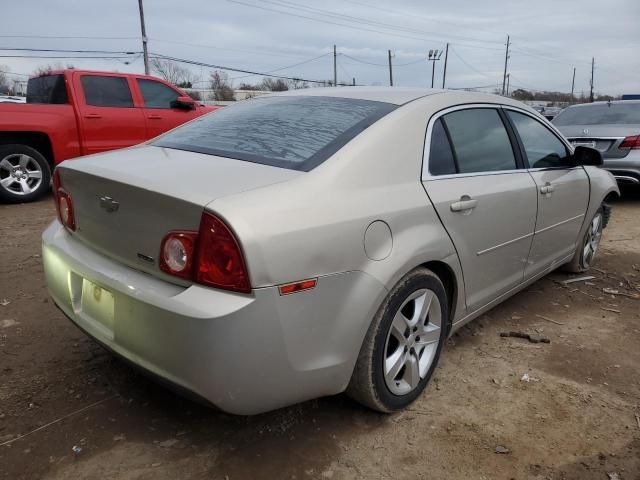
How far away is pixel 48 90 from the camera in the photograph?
24.3 feet

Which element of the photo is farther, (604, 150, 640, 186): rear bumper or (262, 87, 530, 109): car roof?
(604, 150, 640, 186): rear bumper

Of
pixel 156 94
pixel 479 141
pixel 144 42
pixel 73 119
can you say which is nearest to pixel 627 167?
pixel 479 141

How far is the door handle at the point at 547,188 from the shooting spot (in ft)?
11.0

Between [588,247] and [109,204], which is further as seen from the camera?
[588,247]

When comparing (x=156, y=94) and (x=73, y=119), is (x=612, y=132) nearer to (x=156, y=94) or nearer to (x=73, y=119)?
(x=156, y=94)

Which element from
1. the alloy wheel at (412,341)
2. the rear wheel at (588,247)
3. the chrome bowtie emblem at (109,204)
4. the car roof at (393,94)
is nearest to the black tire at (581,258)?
the rear wheel at (588,247)

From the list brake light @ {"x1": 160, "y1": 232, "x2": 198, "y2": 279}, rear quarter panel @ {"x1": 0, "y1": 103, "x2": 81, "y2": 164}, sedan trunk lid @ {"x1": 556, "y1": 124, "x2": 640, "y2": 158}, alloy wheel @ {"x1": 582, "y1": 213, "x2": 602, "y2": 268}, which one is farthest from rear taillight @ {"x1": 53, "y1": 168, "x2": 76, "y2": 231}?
sedan trunk lid @ {"x1": 556, "y1": 124, "x2": 640, "y2": 158}

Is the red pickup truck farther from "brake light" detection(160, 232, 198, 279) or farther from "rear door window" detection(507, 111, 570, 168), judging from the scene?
"brake light" detection(160, 232, 198, 279)

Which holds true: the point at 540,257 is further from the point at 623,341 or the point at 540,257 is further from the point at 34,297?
the point at 34,297

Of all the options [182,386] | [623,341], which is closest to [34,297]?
[182,386]

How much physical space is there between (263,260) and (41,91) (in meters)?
7.26

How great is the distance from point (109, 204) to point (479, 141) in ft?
6.61

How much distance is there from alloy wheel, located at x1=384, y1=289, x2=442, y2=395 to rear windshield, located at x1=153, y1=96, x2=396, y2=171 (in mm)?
790

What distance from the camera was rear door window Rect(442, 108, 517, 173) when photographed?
2777 mm
